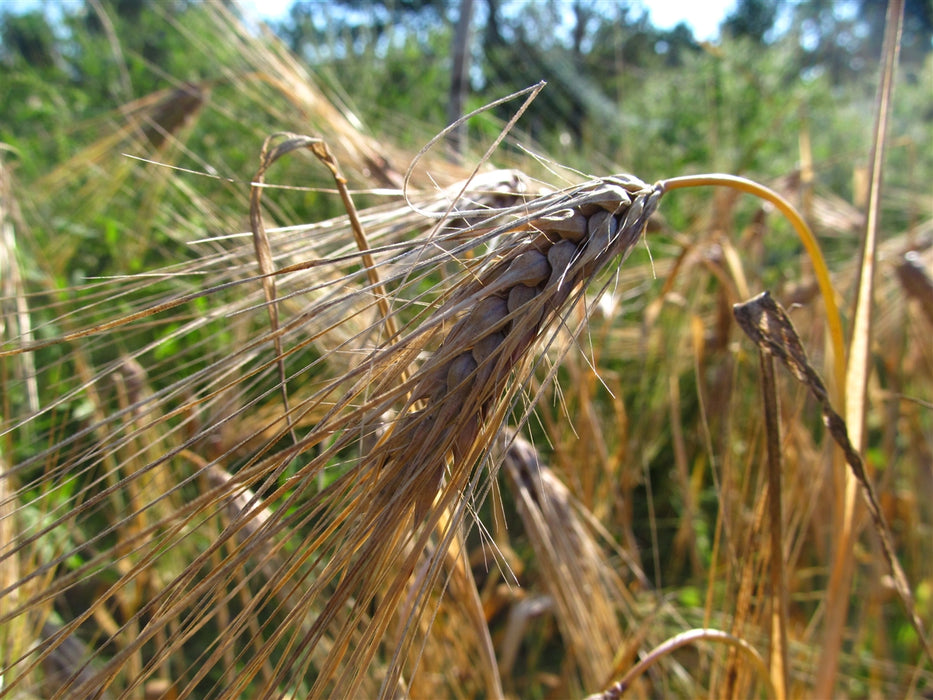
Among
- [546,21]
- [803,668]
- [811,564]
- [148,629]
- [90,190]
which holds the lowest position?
[811,564]

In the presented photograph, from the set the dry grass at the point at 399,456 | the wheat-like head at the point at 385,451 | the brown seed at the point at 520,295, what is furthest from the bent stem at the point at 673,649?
the brown seed at the point at 520,295

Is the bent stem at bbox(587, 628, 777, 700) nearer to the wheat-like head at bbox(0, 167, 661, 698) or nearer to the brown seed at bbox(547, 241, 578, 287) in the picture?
the wheat-like head at bbox(0, 167, 661, 698)

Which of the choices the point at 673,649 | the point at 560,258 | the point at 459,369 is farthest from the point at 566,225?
the point at 673,649

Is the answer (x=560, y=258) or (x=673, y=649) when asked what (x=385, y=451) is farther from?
(x=673, y=649)

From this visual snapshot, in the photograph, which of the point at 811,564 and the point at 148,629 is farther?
the point at 811,564

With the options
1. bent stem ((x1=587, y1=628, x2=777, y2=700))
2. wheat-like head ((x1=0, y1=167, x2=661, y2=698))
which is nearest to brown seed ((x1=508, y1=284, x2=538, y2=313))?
wheat-like head ((x1=0, y1=167, x2=661, y2=698))

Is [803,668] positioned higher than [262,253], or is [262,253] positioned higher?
[262,253]

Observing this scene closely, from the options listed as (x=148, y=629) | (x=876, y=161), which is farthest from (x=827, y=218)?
(x=148, y=629)

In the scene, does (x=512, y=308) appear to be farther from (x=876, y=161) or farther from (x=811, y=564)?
(x=811, y=564)

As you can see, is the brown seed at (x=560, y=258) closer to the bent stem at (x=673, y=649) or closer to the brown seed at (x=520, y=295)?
the brown seed at (x=520, y=295)
